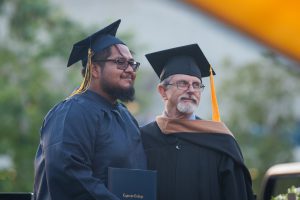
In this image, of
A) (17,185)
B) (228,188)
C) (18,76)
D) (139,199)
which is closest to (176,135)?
(228,188)

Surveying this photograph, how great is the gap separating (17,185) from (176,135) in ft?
66.9

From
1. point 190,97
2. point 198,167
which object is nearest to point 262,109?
point 190,97

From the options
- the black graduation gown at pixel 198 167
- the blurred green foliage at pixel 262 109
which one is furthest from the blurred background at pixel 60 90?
the black graduation gown at pixel 198 167

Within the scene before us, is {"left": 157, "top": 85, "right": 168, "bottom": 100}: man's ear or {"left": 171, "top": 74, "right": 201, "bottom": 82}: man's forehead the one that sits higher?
{"left": 171, "top": 74, "right": 201, "bottom": 82}: man's forehead

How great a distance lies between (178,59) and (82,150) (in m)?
1.24

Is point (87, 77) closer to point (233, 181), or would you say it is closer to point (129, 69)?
point (129, 69)

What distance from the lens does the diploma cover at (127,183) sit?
138 inches

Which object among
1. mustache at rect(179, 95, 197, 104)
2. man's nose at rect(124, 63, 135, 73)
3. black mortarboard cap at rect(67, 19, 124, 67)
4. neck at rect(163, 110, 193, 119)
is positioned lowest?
neck at rect(163, 110, 193, 119)

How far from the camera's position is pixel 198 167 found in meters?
4.15

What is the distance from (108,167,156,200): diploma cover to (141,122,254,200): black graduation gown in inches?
23.8

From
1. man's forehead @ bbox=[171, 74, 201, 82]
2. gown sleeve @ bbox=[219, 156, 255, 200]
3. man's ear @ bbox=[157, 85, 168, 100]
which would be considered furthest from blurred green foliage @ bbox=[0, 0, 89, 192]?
gown sleeve @ bbox=[219, 156, 255, 200]

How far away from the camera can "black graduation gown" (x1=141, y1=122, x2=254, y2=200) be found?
409 cm

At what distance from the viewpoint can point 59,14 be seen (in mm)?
28625

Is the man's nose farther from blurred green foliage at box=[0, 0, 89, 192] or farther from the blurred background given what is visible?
blurred green foliage at box=[0, 0, 89, 192]
